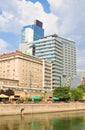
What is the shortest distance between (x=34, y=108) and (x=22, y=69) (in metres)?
58.4

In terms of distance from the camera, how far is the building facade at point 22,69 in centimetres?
14475

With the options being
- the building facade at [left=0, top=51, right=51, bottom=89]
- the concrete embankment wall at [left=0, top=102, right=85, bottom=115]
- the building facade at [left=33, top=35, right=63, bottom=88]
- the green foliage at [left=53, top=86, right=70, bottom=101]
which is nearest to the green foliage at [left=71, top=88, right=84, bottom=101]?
the green foliage at [left=53, top=86, right=70, bottom=101]

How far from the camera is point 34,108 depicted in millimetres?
90875

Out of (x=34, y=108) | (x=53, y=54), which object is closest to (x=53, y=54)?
→ (x=53, y=54)

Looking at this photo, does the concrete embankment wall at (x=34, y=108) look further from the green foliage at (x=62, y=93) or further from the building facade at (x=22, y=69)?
the building facade at (x=22, y=69)

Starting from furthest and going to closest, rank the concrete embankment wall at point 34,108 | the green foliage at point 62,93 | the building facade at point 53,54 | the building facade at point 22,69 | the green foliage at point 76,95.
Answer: the building facade at point 53,54, the building facade at point 22,69, the green foliage at point 76,95, the green foliage at point 62,93, the concrete embankment wall at point 34,108

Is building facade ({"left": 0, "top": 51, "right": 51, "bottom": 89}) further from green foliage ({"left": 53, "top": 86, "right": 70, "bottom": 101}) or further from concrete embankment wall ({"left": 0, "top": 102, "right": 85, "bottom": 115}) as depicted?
concrete embankment wall ({"left": 0, "top": 102, "right": 85, "bottom": 115})

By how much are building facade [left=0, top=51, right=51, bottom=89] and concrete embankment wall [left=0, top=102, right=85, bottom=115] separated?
34.6m

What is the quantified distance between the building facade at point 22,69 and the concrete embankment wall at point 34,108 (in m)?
34.6

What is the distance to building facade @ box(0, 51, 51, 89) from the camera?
145m

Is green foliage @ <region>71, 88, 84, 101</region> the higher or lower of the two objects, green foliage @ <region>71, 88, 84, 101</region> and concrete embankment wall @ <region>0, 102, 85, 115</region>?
the higher

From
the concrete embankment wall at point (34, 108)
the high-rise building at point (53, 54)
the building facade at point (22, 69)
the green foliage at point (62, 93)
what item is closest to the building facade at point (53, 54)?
the high-rise building at point (53, 54)

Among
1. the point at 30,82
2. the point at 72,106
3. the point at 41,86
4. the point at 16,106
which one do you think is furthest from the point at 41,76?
the point at 16,106

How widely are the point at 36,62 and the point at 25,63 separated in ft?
38.5
